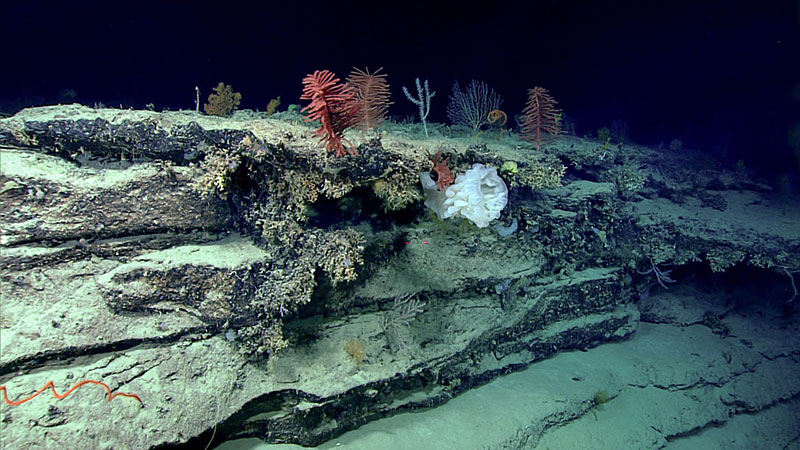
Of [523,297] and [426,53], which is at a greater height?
[426,53]

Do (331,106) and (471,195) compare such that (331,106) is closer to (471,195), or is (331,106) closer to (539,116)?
(471,195)

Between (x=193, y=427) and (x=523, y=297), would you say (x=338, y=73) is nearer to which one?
(x=523, y=297)

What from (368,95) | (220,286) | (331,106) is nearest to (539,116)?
(368,95)

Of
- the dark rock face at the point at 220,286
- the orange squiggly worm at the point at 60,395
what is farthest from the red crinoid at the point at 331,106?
the orange squiggly worm at the point at 60,395

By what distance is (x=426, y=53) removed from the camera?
11.8m

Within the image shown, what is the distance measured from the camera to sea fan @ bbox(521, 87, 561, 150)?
18.5 feet

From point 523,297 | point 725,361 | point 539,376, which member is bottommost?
point 725,361

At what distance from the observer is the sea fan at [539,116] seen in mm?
5639

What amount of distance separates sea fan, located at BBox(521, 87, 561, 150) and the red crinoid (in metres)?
3.53

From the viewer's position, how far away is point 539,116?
575 cm

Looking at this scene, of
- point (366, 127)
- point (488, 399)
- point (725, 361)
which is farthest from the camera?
point (725, 361)

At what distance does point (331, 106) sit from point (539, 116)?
4011 mm

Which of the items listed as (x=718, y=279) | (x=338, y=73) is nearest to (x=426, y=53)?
(x=338, y=73)

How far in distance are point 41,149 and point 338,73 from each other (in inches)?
377
